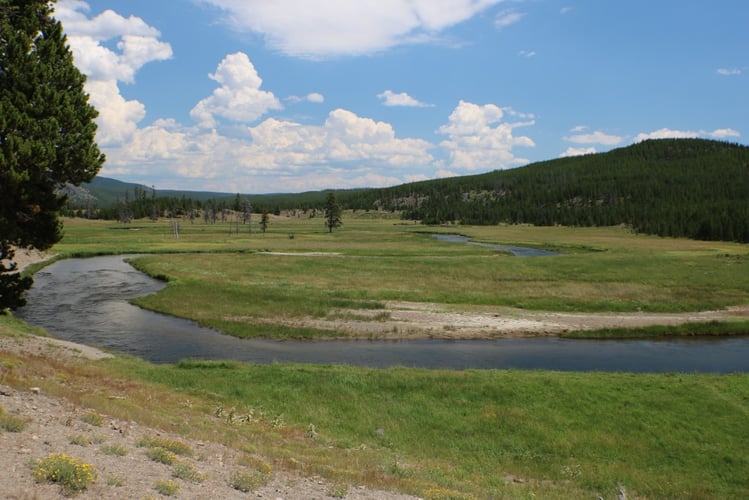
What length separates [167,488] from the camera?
973 cm

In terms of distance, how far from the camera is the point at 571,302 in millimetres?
48375

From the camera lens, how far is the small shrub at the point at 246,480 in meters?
10.8

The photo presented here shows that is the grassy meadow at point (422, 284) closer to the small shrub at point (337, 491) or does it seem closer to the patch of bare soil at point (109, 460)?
the patch of bare soil at point (109, 460)

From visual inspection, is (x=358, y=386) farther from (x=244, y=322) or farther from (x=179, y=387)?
(x=244, y=322)

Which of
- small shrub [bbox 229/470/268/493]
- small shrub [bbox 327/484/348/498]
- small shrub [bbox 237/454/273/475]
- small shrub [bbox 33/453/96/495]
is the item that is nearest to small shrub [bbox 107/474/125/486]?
small shrub [bbox 33/453/96/495]

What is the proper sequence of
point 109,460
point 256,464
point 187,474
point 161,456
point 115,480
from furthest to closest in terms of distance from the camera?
point 256,464 < point 161,456 < point 109,460 < point 187,474 < point 115,480

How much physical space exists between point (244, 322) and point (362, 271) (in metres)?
27.5

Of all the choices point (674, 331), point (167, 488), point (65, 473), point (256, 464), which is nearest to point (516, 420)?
point (256, 464)

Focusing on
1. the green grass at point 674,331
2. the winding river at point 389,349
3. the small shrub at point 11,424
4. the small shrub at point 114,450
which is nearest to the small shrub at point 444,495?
the small shrub at point 114,450

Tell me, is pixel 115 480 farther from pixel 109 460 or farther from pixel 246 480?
pixel 246 480

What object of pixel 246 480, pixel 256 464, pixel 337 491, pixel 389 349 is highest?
pixel 246 480

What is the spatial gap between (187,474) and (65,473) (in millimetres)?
2512

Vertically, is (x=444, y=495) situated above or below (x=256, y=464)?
below

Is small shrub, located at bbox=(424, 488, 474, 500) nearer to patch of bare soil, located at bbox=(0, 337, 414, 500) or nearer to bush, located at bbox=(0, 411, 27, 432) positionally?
patch of bare soil, located at bbox=(0, 337, 414, 500)
